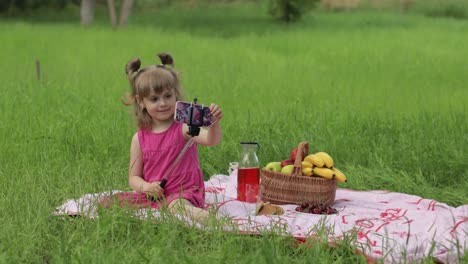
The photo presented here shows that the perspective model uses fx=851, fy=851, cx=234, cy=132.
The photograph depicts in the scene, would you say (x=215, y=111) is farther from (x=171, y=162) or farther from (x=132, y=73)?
(x=132, y=73)

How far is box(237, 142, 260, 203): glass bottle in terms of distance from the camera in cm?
581

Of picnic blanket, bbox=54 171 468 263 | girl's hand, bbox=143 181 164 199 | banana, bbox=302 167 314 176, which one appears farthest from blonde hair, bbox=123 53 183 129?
banana, bbox=302 167 314 176

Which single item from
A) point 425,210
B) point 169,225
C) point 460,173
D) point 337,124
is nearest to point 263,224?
point 169,225

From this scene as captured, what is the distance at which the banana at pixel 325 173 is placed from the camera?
5645 mm

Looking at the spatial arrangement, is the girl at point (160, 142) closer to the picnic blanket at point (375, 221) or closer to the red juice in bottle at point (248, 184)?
the picnic blanket at point (375, 221)

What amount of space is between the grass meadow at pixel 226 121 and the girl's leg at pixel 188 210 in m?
0.15

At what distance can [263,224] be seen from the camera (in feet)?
15.1

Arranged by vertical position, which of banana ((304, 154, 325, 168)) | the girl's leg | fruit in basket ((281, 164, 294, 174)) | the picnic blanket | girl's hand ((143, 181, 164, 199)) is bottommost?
the picnic blanket

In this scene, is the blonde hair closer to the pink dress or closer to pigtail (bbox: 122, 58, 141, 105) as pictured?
pigtail (bbox: 122, 58, 141, 105)

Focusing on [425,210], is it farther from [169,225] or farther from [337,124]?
[337,124]

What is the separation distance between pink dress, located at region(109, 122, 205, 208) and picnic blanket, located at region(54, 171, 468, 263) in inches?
8.5

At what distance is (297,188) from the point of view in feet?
18.6

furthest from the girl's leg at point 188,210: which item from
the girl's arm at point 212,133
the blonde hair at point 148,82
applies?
the blonde hair at point 148,82

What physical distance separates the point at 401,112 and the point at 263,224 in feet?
14.5
